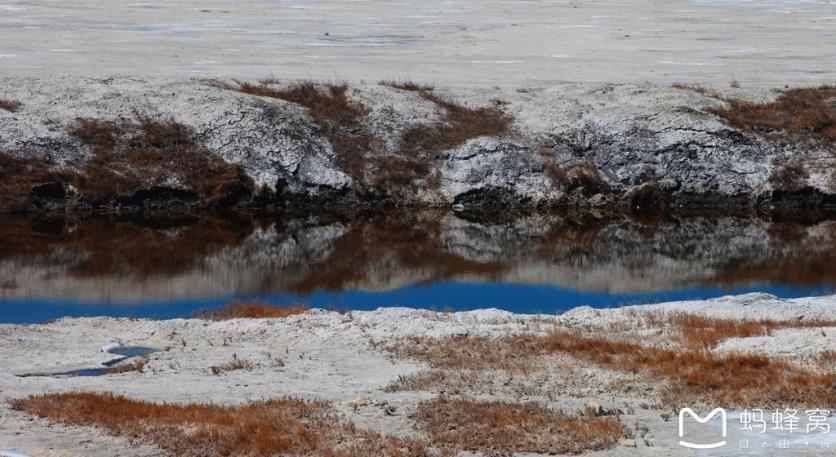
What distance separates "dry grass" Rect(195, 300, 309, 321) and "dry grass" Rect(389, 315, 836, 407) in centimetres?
425

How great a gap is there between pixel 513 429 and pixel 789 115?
31.0m

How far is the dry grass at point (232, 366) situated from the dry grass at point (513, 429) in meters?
4.21

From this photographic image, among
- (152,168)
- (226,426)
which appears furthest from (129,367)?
(152,168)

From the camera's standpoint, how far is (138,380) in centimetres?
1764

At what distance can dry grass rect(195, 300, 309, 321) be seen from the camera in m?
23.3

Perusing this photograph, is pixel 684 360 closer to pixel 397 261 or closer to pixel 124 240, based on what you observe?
pixel 397 261

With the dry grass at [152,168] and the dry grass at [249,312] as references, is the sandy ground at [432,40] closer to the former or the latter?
the dry grass at [152,168]

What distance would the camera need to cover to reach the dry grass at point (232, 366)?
59.3ft

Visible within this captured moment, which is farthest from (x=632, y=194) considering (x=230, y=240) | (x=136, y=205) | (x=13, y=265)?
(x=13, y=265)

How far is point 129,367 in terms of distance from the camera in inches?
734

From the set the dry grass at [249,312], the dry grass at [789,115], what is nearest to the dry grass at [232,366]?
the dry grass at [249,312]

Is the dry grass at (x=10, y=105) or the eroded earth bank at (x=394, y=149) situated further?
the dry grass at (x=10, y=105)

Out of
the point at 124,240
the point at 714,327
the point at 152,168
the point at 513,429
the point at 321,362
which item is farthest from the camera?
the point at 152,168

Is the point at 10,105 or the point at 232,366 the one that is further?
the point at 10,105
